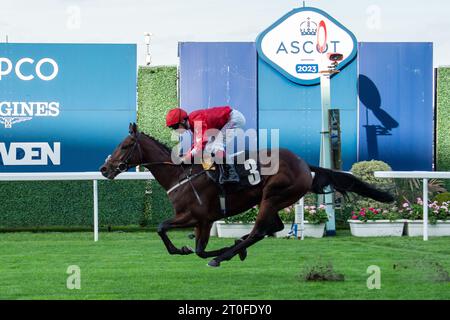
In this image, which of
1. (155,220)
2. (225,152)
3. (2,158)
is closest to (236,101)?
(155,220)

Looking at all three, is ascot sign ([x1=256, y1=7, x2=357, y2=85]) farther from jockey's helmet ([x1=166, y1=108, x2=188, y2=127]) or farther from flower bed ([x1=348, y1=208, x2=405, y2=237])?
jockey's helmet ([x1=166, y1=108, x2=188, y2=127])

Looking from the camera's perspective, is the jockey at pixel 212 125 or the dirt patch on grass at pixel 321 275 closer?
the jockey at pixel 212 125

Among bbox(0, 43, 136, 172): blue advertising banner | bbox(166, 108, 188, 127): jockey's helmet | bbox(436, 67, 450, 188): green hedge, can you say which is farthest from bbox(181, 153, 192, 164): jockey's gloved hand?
bbox(436, 67, 450, 188): green hedge

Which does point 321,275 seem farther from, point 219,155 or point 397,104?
point 397,104

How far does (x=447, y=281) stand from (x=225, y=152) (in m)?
2.10

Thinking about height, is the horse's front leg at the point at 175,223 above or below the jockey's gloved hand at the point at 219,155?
below

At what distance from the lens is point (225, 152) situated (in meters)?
6.42

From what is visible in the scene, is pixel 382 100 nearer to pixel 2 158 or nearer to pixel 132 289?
pixel 2 158

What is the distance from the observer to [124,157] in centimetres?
644

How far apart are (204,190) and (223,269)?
1160 mm

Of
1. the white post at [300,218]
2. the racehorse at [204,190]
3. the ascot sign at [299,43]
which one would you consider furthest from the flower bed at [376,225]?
the racehorse at [204,190]

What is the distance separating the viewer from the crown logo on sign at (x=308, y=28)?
43.8 ft

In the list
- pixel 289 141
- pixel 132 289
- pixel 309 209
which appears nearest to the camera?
pixel 132 289

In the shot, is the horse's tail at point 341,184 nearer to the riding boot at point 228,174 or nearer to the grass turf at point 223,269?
the grass turf at point 223,269
